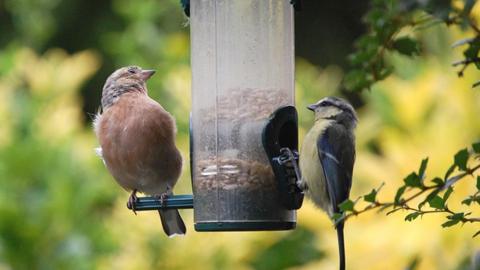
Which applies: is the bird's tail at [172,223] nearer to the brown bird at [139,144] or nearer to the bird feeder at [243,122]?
the brown bird at [139,144]

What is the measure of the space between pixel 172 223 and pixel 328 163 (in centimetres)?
109

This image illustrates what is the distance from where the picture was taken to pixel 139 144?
480 centimetres

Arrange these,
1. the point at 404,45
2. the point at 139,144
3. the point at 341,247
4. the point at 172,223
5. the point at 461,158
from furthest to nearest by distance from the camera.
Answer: the point at 172,223, the point at 139,144, the point at 341,247, the point at 404,45, the point at 461,158

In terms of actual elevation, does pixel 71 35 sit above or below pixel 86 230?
above

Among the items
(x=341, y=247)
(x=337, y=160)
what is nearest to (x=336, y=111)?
(x=337, y=160)

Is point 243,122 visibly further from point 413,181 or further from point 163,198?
point 413,181

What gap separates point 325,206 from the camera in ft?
14.1

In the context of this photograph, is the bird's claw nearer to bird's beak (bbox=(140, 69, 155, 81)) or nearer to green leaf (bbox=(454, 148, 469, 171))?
bird's beak (bbox=(140, 69, 155, 81))

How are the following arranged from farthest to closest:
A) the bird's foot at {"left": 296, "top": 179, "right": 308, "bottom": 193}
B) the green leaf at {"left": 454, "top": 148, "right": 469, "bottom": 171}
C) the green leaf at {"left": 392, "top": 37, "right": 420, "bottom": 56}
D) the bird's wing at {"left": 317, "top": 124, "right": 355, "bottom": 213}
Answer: the bird's foot at {"left": 296, "top": 179, "right": 308, "bottom": 193}
the bird's wing at {"left": 317, "top": 124, "right": 355, "bottom": 213}
the green leaf at {"left": 392, "top": 37, "right": 420, "bottom": 56}
the green leaf at {"left": 454, "top": 148, "right": 469, "bottom": 171}

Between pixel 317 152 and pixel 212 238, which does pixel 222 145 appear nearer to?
pixel 317 152

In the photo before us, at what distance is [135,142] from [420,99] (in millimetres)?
2952

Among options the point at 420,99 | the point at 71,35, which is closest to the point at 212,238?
the point at 420,99

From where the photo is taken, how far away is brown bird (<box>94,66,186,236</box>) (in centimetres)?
479

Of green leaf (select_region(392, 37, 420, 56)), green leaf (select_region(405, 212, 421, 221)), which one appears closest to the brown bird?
green leaf (select_region(392, 37, 420, 56))
